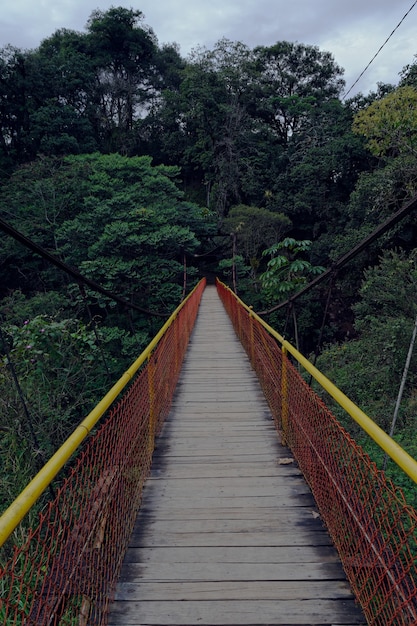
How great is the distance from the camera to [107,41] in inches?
1179

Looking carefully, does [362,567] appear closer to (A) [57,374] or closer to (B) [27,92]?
(A) [57,374]

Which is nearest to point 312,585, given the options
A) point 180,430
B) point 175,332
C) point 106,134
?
point 180,430

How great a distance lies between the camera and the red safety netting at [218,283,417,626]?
143 centimetres

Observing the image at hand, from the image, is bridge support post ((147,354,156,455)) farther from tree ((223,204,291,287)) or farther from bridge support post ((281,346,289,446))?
tree ((223,204,291,287))

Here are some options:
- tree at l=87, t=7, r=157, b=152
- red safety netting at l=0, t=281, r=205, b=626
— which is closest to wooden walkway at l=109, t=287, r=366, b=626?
red safety netting at l=0, t=281, r=205, b=626

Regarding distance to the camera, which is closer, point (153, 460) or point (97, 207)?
point (153, 460)

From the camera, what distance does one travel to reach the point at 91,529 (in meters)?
1.68

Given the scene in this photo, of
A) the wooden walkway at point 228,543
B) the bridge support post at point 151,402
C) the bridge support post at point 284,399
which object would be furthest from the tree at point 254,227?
the wooden walkway at point 228,543

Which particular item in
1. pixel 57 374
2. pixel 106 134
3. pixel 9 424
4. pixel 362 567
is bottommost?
pixel 9 424

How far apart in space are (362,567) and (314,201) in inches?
823

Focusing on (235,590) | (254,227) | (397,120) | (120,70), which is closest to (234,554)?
(235,590)

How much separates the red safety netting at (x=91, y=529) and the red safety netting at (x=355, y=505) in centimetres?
106

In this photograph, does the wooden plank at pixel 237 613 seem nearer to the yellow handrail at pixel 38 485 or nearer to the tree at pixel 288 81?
the yellow handrail at pixel 38 485

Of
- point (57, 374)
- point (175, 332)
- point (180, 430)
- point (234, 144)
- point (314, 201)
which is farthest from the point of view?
point (234, 144)
